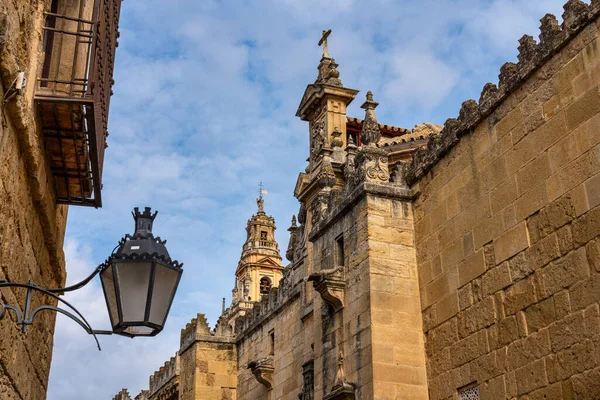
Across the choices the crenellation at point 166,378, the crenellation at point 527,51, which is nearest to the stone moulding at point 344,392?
the crenellation at point 527,51

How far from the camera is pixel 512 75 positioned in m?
8.69

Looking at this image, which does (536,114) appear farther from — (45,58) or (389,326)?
(45,58)

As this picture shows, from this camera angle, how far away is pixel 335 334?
1031 cm

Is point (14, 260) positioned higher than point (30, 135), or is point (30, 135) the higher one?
point (30, 135)

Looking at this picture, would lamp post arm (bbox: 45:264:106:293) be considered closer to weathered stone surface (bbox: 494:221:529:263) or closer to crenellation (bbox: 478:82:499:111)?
weathered stone surface (bbox: 494:221:529:263)

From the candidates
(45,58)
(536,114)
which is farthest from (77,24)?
(536,114)

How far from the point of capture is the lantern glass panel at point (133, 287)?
12.2ft

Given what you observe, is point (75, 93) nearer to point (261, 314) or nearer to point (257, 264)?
point (261, 314)

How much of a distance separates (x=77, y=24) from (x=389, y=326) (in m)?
5.18

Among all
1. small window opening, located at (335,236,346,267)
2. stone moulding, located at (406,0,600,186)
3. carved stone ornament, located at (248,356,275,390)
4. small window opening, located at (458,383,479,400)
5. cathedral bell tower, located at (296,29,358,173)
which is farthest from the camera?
cathedral bell tower, located at (296,29,358,173)

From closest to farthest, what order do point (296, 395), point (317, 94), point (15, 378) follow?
point (15, 378) → point (296, 395) → point (317, 94)

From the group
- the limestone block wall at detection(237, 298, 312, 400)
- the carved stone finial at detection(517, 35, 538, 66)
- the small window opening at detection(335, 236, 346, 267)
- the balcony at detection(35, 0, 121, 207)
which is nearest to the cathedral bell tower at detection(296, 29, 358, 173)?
the limestone block wall at detection(237, 298, 312, 400)

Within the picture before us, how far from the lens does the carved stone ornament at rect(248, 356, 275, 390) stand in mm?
15500

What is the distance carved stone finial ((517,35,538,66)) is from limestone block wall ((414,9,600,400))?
0.18 m
